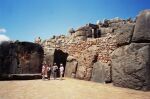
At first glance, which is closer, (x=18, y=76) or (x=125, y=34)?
(x=125, y=34)

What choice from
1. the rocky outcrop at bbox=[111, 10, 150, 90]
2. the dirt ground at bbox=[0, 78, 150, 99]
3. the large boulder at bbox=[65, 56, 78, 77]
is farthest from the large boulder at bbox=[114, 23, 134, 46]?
the large boulder at bbox=[65, 56, 78, 77]

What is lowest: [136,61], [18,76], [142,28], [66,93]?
[66,93]

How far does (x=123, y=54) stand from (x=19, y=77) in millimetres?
6858

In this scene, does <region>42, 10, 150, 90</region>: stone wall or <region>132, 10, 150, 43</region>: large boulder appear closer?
<region>42, 10, 150, 90</region>: stone wall

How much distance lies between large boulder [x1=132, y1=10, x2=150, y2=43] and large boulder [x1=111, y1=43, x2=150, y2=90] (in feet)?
1.04

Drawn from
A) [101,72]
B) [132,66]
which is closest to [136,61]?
[132,66]

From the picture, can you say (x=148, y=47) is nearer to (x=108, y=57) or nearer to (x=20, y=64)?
(x=108, y=57)

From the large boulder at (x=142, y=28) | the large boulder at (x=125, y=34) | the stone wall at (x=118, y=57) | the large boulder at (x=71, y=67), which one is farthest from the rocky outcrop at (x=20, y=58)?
the large boulder at (x=142, y=28)

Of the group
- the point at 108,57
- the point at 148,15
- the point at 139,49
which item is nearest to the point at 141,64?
the point at 139,49

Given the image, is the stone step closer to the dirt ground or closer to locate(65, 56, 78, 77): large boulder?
locate(65, 56, 78, 77): large boulder

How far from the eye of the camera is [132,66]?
444 inches

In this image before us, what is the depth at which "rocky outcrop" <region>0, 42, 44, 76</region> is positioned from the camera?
49.3 ft

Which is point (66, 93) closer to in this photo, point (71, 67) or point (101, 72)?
point (101, 72)

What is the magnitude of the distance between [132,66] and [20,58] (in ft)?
26.0
